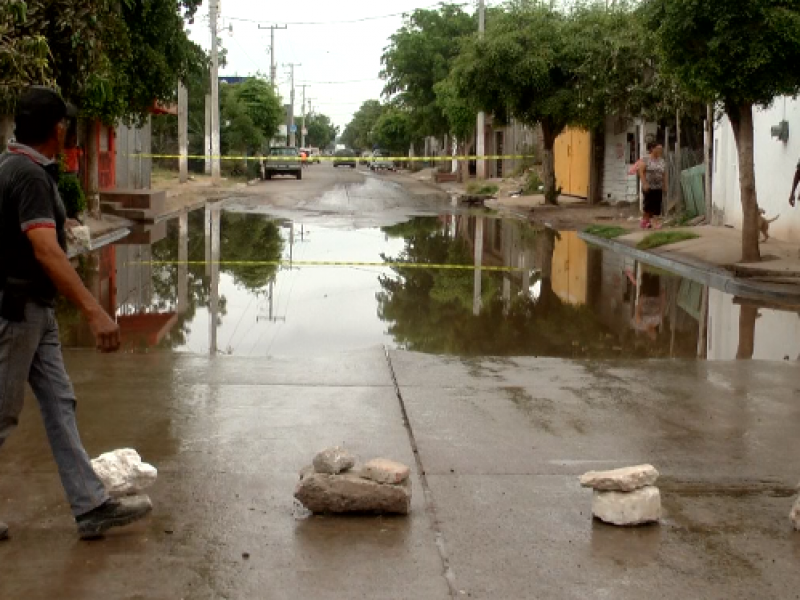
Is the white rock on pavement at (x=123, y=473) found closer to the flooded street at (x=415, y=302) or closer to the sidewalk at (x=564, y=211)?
the flooded street at (x=415, y=302)

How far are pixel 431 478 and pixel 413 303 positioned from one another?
8089 millimetres

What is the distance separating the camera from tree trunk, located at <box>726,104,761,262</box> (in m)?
16.1

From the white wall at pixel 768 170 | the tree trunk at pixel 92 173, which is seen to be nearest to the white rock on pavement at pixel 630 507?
the white wall at pixel 768 170

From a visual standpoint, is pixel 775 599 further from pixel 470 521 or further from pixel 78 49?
pixel 78 49

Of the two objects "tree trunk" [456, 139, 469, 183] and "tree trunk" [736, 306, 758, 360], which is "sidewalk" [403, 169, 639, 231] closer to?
"tree trunk" [736, 306, 758, 360]

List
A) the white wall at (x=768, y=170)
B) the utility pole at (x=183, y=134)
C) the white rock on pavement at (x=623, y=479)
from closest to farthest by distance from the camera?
the white rock on pavement at (x=623, y=479) → the white wall at (x=768, y=170) → the utility pole at (x=183, y=134)

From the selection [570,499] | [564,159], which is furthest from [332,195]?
[570,499]

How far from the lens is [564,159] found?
41.9 meters

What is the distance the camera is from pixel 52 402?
15.8ft

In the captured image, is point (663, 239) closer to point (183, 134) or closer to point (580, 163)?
point (580, 163)

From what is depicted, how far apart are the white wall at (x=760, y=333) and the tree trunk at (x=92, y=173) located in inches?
601

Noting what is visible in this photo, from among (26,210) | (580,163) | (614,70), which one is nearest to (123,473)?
(26,210)

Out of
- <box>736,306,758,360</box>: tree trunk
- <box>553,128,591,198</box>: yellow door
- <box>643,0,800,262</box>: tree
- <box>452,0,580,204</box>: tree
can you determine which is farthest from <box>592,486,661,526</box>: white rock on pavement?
<box>553,128,591,198</box>: yellow door

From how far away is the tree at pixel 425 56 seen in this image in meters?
58.5
